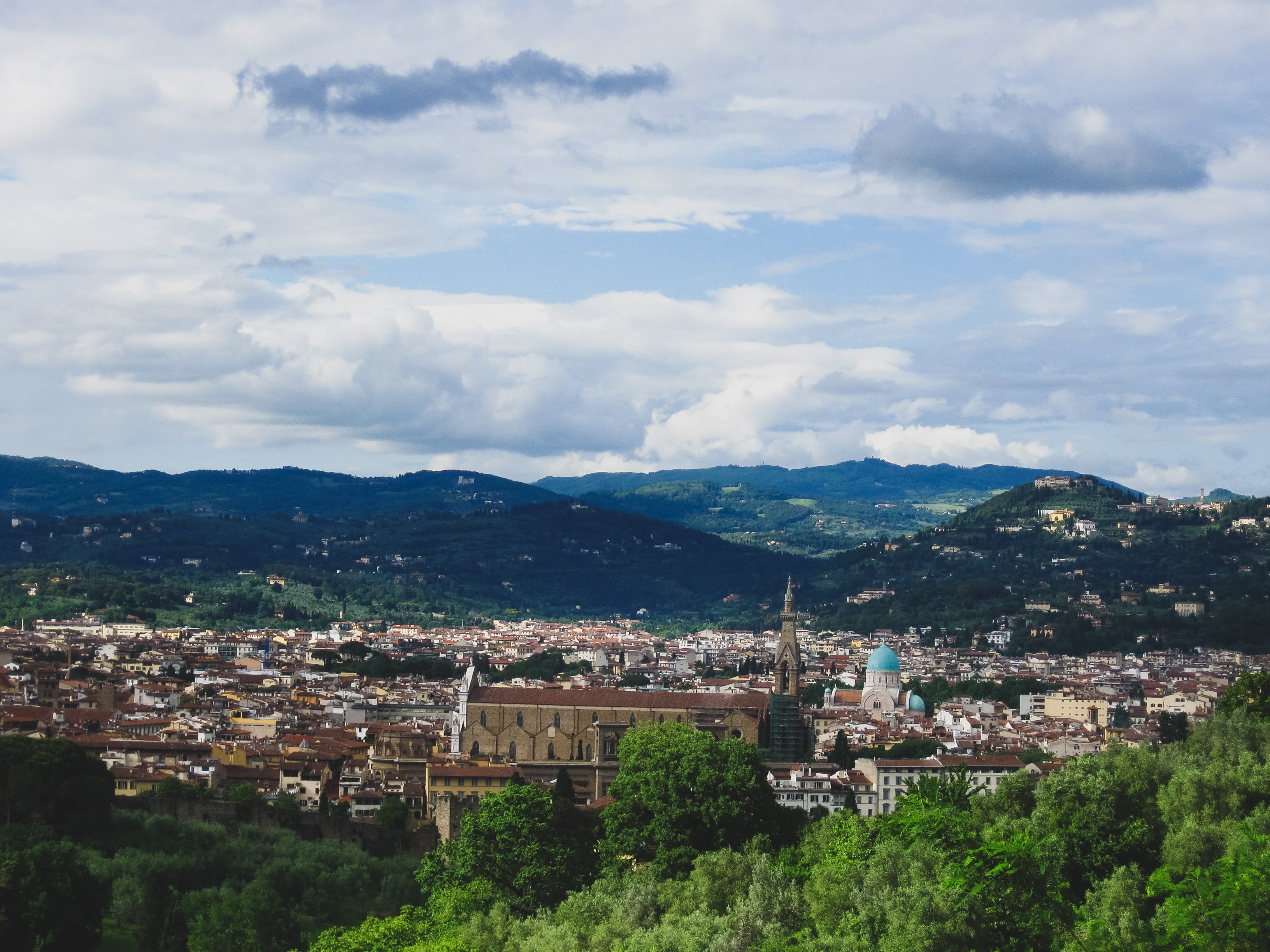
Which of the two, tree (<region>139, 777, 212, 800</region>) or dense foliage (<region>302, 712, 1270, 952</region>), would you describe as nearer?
dense foliage (<region>302, 712, 1270, 952</region>)

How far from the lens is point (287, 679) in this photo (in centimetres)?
10575

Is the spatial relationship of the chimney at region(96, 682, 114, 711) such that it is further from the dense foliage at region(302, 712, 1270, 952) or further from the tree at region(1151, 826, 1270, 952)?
the tree at region(1151, 826, 1270, 952)

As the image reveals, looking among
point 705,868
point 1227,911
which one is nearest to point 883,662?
point 705,868

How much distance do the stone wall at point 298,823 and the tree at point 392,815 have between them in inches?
80.2

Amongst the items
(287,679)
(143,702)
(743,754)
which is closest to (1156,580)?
(287,679)

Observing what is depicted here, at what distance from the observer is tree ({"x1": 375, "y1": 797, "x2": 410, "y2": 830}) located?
5447 centimetres

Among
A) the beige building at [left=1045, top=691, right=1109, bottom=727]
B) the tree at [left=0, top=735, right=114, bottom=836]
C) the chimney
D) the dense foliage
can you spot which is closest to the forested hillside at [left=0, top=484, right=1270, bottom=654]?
the beige building at [left=1045, top=691, right=1109, bottom=727]

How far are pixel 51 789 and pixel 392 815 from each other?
41.3 feet

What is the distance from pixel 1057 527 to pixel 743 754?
6245 inches

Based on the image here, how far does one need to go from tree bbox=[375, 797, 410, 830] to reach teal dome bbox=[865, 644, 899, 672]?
4844 cm

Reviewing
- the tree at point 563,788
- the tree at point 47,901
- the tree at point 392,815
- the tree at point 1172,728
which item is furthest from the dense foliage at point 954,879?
the tree at point 1172,728

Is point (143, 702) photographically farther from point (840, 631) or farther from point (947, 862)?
point (840, 631)

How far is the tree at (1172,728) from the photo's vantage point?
6438 centimetres

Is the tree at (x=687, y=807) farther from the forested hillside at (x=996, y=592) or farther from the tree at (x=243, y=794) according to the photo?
the forested hillside at (x=996, y=592)
